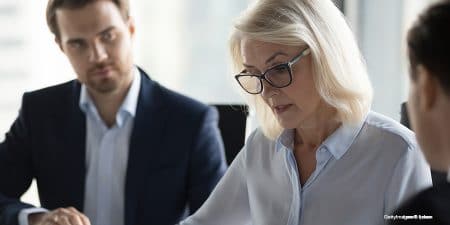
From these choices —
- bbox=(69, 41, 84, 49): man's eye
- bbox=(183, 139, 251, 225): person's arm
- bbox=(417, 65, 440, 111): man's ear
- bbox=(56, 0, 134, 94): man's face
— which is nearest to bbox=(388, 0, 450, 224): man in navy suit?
bbox=(417, 65, 440, 111): man's ear

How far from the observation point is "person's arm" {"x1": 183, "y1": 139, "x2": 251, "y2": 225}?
6.20 ft

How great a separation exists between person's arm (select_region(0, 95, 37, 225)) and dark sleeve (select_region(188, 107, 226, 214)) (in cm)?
56

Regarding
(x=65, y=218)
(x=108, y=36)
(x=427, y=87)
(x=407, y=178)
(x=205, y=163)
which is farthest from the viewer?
(x=108, y=36)

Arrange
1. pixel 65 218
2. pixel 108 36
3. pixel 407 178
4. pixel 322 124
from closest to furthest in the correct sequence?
pixel 407 178 < pixel 322 124 < pixel 65 218 < pixel 108 36

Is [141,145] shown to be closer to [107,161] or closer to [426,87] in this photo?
[107,161]

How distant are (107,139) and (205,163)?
333 millimetres

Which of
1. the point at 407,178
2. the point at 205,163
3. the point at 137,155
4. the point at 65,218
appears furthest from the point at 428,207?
the point at 137,155

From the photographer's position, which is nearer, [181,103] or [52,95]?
[181,103]

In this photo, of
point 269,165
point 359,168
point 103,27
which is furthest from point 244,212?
point 103,27

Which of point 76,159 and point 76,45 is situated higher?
point 76,45

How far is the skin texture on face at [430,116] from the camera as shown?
970mm

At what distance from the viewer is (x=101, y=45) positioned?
2.35 metres

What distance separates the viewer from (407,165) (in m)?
1.61

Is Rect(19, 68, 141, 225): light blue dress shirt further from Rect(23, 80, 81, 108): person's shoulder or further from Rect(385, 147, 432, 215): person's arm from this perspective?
Rect(385, 147, 432, 215): person's arm
